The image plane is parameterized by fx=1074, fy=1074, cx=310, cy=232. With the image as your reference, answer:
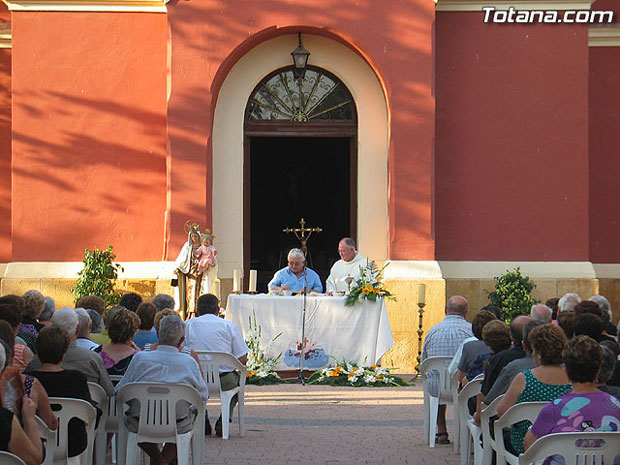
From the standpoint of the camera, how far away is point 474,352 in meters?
8.12

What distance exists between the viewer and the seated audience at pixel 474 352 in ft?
26.3

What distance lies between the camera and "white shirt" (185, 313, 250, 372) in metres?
9.70

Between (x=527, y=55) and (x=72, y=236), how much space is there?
23.3 feet

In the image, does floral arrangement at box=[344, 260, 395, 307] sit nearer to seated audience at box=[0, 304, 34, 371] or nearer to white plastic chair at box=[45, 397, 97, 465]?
seated audience at box=[0, 304, 34, 371]

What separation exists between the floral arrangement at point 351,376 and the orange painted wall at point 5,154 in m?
6.12

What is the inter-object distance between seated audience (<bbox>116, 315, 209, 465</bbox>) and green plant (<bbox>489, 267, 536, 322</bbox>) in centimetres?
860

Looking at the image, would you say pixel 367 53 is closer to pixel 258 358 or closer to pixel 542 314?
pixel 258 358

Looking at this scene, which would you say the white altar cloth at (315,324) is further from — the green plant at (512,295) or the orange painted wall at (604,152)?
the orange painted wall at (604,152)

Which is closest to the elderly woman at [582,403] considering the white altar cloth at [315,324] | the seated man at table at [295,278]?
the white altar cloth at [315,324]

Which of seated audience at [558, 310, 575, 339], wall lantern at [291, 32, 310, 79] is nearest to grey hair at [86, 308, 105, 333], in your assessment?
seated audience at [558, 310, 575, 339]

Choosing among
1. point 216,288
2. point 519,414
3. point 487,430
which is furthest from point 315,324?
point 519,414

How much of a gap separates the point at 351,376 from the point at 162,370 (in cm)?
587

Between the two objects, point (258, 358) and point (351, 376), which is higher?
point (258, 358)

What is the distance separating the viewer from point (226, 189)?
15.7m
